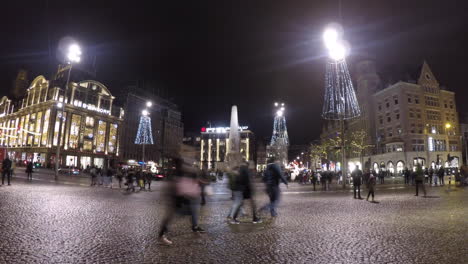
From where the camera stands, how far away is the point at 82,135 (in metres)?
80.6

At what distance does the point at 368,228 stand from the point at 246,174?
11.5 ft

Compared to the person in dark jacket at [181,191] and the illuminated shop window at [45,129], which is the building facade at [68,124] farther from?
the person in dark jacket at [181,191]

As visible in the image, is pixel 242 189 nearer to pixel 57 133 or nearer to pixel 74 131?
pixel 57 133

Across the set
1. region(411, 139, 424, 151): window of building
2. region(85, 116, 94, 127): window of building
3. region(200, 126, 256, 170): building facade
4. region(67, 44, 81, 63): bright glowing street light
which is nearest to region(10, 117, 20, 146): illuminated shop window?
region(85, 116, 94, 127): window of building

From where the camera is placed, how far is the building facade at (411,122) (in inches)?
2469

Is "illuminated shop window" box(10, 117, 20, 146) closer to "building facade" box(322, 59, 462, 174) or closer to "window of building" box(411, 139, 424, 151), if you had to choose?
"building facade" box(322, 59, 462, 174)

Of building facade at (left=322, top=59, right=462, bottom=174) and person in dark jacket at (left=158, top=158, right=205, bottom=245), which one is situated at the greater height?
building facade at (left=322, top=59, right=462, bottom=174)

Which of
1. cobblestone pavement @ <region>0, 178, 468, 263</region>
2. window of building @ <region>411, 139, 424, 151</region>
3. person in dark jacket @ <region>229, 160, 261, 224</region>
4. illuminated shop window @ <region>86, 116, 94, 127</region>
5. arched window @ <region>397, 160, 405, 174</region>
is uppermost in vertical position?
illuminated shop window @ <region>86, 116, 94, 127</region>

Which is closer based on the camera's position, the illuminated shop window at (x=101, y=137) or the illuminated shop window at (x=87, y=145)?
the illuminated shop window at (x=87, y=145)

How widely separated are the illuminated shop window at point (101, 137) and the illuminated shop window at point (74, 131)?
6.56m

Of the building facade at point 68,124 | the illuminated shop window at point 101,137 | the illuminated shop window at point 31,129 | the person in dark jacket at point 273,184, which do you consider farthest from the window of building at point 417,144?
the illuminated shop window at point 31,129

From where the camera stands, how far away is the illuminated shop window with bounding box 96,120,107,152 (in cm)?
8562

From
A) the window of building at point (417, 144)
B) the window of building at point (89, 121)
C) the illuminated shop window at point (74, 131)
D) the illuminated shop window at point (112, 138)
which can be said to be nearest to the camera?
the window of building at point (417, 144)

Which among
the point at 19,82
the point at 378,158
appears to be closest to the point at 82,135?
the point at 19,82
